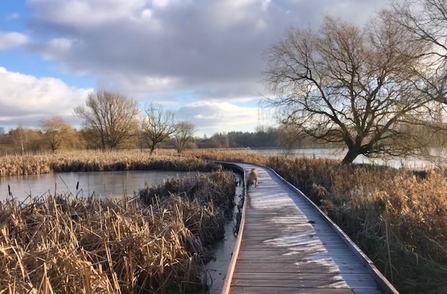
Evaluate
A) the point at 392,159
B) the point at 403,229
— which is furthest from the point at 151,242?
the point at 392,159

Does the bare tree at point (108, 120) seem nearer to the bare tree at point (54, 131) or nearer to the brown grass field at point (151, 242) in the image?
the bare tree at point (54, 131)

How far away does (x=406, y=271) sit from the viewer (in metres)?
5.79

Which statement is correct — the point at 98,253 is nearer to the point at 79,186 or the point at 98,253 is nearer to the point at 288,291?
the point at 288,291

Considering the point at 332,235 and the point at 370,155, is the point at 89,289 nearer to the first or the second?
the point at 332,235

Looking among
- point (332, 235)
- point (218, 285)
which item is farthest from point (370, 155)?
point (218, 285)

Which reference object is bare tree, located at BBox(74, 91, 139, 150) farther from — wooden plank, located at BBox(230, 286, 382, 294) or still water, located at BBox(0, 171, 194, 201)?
wooden plank, located at BBox(230, 286, 382, 294)

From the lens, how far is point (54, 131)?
145ft

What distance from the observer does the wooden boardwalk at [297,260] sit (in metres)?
4.32

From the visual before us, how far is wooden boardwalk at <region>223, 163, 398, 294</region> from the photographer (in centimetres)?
Answer: 432

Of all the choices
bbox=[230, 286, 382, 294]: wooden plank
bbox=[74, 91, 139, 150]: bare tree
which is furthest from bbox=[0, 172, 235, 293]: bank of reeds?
bbox=[74, 91, 139, 150]: bare tree

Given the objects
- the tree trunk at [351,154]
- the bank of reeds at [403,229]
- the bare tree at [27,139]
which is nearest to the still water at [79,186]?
the bank of reeds at [403,229]

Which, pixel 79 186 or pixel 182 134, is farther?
pixel 182 134

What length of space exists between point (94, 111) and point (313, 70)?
3051 centimetres

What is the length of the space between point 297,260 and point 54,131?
44062 mm
